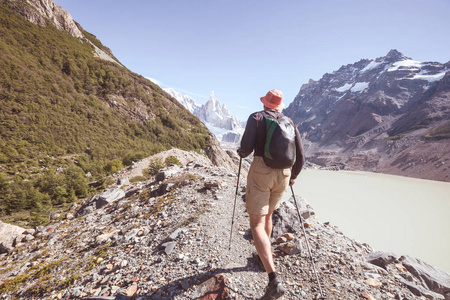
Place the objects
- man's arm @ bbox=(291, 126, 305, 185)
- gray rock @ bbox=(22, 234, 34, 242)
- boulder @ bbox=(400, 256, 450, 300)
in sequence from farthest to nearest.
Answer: gray rock @ bbox=(22, 234, 34, 242) < boulder @ bbox=(400, 256, 450, 300) < man's arm @ bbox=(291, 126, 305, 185)

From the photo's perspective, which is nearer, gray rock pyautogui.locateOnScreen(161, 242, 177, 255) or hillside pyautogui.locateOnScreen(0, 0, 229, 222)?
gray rock pyautogui.locateOnScreen(161, 242, 177, 255)

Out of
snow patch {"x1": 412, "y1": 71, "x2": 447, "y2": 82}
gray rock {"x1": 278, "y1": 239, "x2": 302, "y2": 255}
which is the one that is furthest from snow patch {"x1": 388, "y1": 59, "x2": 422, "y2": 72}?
gray rock {"x1": 278, "y1": 239, "x2": 302, "y2": 255}

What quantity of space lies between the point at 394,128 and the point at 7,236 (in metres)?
152

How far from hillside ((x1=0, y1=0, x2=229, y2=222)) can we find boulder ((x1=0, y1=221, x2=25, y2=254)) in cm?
425

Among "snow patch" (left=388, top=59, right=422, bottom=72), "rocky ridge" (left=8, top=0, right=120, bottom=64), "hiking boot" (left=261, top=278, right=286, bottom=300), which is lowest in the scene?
"hiking boot" (left=261, top=278, right=286, bottom=300)

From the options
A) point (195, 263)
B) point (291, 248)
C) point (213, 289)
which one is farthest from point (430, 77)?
point (213, 289)

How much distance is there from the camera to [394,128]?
363 ft

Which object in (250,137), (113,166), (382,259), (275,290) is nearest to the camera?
(275,290)

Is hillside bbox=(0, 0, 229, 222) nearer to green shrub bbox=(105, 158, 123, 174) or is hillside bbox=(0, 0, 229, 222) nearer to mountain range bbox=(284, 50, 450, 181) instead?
green shrub bbox=(105, 158, 123, 174)

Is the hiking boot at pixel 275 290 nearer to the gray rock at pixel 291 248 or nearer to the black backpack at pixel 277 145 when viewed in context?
A: the gray rock at pixel 291 248

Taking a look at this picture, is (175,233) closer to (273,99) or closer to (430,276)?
(273,99)

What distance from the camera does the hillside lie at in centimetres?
1615

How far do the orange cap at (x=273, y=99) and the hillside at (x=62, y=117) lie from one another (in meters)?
14.1

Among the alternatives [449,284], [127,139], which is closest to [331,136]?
[127,139]
